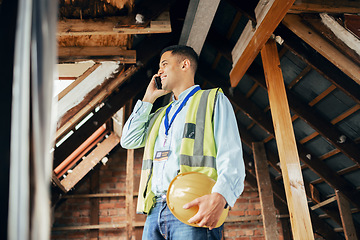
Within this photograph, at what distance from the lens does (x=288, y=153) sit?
2.60 meters

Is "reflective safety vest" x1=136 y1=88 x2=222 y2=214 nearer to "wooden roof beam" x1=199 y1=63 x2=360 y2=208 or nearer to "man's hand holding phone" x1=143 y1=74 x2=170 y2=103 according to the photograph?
"man's hand holding phone" x1=143 y1=74 x2=170 y2=103

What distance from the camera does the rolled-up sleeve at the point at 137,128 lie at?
1629 millimetres

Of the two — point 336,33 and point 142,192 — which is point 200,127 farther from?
point 336,33

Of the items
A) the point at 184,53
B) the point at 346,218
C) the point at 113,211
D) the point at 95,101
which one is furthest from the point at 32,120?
the point at 113,211

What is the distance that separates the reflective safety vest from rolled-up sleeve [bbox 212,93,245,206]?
3 centimetres

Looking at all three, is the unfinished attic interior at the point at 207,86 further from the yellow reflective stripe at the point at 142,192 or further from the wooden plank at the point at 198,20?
the yellow reflective stripe at the point at 142,192

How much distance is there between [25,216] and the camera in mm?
254

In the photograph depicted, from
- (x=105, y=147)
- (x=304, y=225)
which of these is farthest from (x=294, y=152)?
(x=105, y=147)

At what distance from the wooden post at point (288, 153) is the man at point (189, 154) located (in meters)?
1.29

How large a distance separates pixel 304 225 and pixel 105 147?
188 inches

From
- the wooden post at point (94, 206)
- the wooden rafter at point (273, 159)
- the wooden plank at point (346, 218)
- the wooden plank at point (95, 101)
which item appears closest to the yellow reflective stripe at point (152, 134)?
the wooden plank at point (95, 101)

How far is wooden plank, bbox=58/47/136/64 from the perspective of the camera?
10.3 feet

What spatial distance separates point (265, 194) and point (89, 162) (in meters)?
3.30

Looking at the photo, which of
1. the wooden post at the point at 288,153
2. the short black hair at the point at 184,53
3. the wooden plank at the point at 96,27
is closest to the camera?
the short black hair at the point at 184,53
